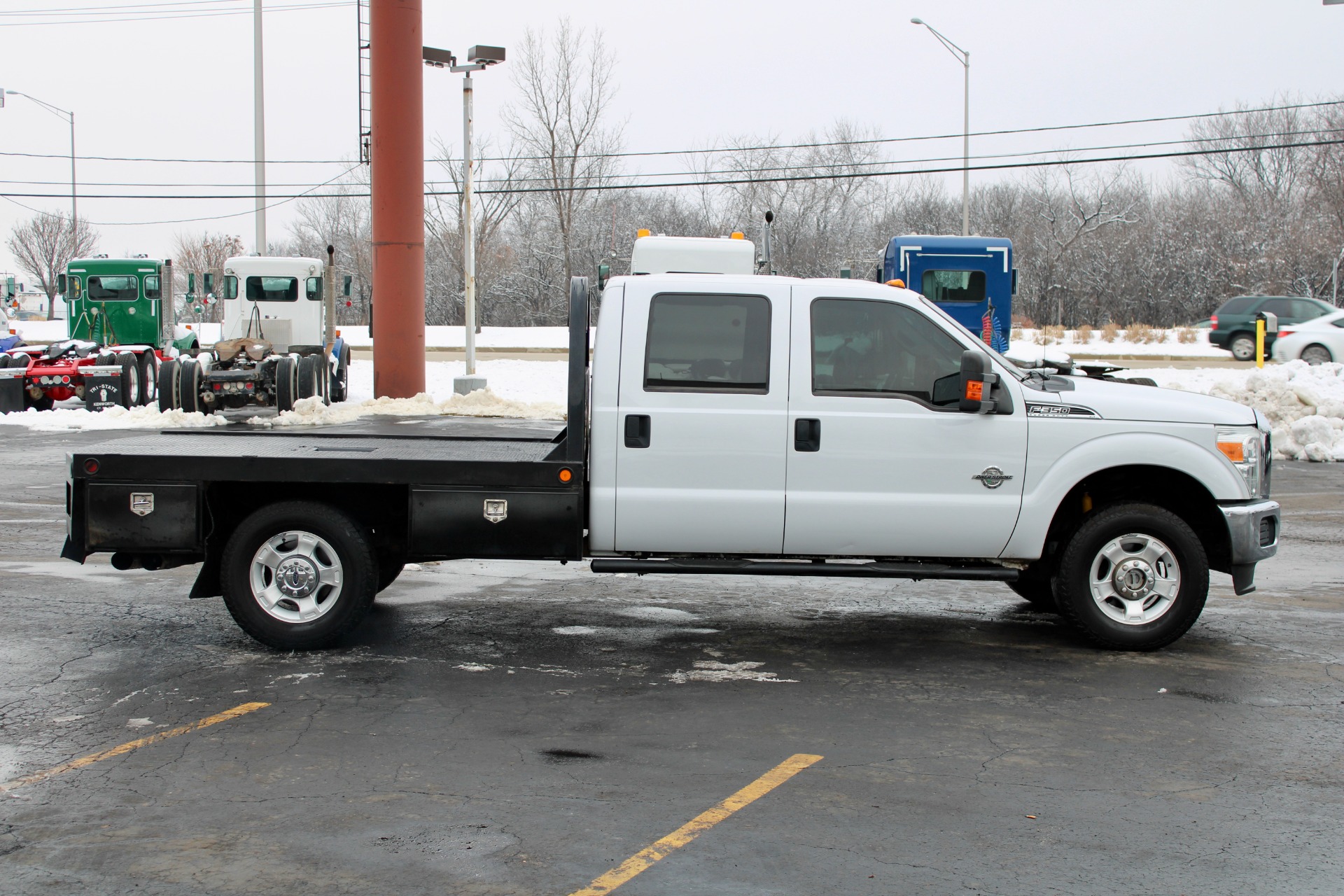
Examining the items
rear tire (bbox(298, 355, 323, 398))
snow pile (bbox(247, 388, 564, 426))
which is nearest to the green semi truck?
rear tire (bbox(298, 355, 323, 398))

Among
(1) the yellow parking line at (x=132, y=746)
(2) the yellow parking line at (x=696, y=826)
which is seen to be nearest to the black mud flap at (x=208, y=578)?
(1) the yellow parking line at (x=132, y=746)

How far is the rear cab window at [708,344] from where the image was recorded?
6.50m

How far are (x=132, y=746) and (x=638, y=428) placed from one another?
2854 millimetres

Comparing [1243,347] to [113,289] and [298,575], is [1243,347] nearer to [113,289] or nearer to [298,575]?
[113,289]

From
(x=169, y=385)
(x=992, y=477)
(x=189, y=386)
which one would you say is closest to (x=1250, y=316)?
(x=189, y=386)

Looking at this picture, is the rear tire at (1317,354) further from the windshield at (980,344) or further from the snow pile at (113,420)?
the windshield at (980,344)

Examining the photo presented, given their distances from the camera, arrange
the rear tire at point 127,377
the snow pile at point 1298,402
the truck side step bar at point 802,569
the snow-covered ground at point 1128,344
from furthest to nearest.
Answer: the snow-covered ground at point 1128,344, the rear tire at point 127,377, the snow pile at point 1298,402, the truck side step bar at point 802,569

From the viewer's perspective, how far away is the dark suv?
31.7 meters

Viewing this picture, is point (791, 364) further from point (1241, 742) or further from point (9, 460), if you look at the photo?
point (9, 460)

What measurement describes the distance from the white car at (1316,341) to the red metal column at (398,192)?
1827 centimetres

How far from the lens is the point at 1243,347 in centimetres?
3316

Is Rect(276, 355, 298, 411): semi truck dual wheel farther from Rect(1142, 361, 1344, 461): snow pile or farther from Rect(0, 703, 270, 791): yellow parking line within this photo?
Rect(0, 703, 270, 791): yellow parking line

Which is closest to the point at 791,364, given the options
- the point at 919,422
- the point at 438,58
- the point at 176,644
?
the point at 919,422

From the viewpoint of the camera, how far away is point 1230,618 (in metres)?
7.67
